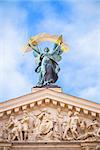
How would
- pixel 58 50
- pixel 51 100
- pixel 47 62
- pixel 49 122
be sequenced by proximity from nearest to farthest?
pixel 49 122
pixel 51 100
pixel 47 62
pixel 58 50

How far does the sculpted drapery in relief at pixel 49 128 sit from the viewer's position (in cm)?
2345

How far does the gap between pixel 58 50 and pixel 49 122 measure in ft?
14.8

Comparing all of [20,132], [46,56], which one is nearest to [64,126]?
[20,132]

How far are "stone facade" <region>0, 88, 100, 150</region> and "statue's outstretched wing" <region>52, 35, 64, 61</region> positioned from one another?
261 cm

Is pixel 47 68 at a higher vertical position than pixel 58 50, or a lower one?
lower

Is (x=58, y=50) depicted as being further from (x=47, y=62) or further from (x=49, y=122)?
(x=49, y=122)

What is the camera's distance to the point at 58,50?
1051 inches

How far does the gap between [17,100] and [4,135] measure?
1.71 metres

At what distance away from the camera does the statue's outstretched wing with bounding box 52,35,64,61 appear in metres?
26.6

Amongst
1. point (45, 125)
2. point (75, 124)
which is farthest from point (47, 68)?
point (75, 124)

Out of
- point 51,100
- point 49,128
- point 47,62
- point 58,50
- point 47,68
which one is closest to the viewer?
point 49,128

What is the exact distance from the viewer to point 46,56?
2634 centimetres

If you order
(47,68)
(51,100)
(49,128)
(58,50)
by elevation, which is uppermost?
(58,50)

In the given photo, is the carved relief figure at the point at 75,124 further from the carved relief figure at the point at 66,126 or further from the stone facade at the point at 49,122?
the carved relief figure at the point at 66,126
